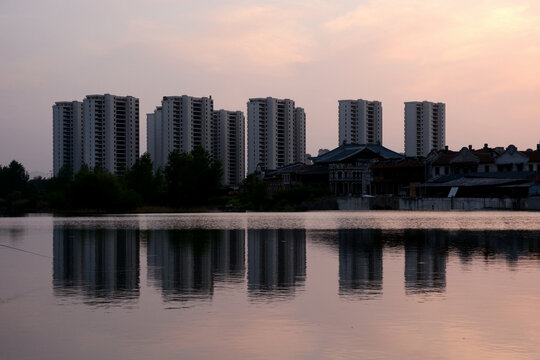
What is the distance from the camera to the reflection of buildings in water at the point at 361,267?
79.4ft

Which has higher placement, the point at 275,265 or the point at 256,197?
the point at 256,197

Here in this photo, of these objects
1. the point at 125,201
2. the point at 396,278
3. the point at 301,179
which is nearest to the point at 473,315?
the point at 396,278

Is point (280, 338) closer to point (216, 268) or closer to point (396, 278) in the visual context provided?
point (396, 278)

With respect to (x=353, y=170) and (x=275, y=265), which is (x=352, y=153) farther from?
(x=275, y=265)

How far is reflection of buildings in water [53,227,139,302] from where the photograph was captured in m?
24.2

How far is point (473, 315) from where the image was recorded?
62.2 feet

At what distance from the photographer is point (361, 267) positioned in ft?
102

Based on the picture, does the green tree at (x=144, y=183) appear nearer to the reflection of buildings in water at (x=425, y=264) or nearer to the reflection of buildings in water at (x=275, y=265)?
the reflection of buildings in water at (x=275, y=265)

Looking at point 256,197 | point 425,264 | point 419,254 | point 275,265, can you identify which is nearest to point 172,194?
point 256,197

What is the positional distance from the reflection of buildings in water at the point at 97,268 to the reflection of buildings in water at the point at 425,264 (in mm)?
9423

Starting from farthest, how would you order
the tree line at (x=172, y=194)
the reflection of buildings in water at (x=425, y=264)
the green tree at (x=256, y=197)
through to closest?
the green tree at (x=256, y=197) < the tree line at (x=172, y=194) < the reflection of buildings in water at (x=425, y=264)

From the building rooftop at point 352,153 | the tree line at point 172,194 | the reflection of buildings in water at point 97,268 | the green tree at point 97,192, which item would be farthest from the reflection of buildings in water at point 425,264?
the building rooftop at point 352,153

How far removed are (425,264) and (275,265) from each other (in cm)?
647

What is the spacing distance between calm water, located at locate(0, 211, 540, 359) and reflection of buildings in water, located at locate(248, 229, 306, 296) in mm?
83
